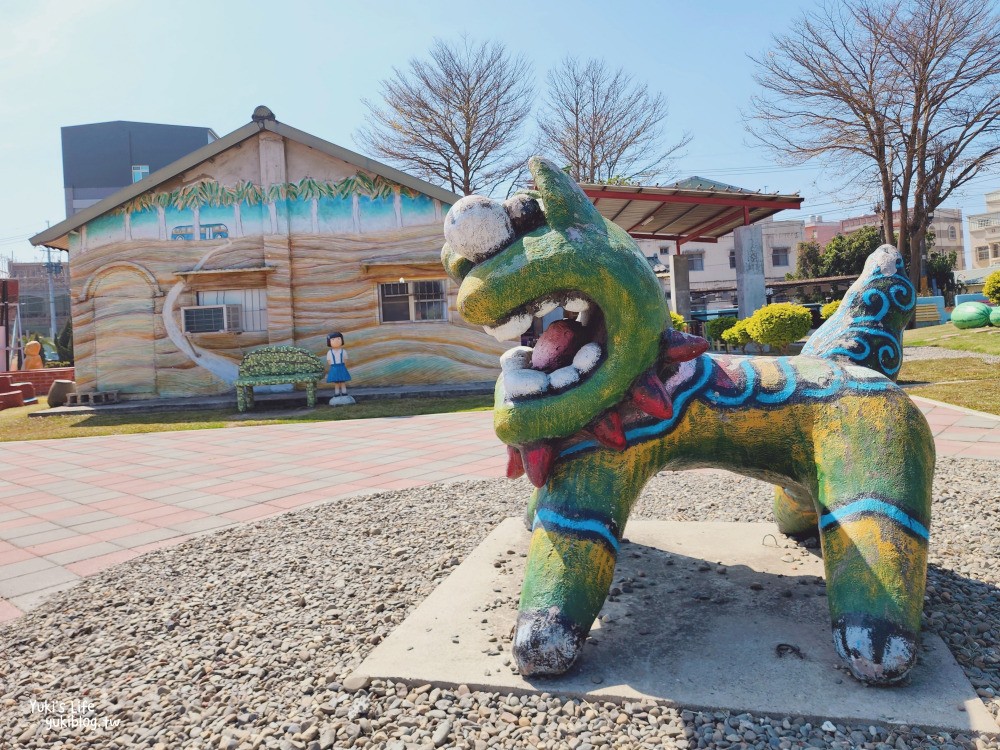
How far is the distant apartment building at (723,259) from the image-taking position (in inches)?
1357

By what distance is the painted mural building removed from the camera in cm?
1259

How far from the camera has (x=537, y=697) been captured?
78.1 inches

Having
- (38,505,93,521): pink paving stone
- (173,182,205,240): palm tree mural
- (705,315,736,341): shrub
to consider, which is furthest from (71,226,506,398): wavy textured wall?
(38,505,93,521): pink paving stone

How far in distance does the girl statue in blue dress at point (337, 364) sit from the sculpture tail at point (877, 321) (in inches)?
395

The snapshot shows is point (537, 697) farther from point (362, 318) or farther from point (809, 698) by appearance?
point (362, 318)

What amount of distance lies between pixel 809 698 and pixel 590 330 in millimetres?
1270

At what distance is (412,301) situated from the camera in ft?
42.5

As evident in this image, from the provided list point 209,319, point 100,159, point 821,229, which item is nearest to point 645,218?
point 209,319

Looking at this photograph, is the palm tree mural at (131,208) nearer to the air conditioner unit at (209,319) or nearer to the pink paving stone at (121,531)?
the air conditioner unit at (209,319)

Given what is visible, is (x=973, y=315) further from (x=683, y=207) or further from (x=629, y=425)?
(x=629, y=425)

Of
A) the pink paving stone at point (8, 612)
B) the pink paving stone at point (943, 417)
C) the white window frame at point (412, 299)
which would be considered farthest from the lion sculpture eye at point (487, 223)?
the white window frame at point (412, 299)

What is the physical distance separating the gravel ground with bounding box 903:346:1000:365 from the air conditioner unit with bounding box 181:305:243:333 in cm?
1243

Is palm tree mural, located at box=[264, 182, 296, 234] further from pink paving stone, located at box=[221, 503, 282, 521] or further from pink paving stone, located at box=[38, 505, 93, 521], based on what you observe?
pink paving stone, located at box=[221, 503, 282, 521]

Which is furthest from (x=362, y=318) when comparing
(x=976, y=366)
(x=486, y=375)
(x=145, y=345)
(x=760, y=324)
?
(x=976, y=366)
